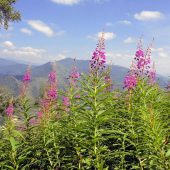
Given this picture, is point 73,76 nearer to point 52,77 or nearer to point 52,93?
point 52,93

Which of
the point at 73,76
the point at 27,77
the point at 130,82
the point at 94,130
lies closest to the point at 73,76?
the point at 73,76

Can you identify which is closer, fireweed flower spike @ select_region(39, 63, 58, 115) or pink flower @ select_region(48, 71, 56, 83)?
fireweed flower spike @ select_region(39, 63, 58, 115)

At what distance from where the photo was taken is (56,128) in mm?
6609

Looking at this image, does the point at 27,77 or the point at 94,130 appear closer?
the point at 94,130

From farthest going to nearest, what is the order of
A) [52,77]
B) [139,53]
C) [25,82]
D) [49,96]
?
[139,53]
[25,82]
[52,77]
[49,96]

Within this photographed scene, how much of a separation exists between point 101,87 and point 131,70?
1.88m

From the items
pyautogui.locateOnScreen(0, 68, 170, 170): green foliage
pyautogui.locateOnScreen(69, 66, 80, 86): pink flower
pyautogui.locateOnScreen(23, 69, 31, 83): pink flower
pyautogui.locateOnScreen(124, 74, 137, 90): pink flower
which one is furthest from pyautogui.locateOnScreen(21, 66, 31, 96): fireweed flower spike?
pyautogui.locateOnScreen(124, 74, 137, 90): pink flower

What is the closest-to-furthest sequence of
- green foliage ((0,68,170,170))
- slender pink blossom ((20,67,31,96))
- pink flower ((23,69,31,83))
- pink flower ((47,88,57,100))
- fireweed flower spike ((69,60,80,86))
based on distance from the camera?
green foliage ((0,68,170,170))
fireweed flower spike ((69,60,80,86))
pink flower ((47,88,57,100))
slender pink blossom ((20,67,31,96))
pink flower ((23,69,31,83))

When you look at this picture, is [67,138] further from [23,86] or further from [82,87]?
[23,86]

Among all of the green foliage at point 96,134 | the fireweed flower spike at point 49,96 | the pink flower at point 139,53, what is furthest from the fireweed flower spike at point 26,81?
the pink flower at point 139,53

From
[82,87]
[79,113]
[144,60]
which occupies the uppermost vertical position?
[144,60]

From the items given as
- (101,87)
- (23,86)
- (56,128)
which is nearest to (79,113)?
(56,128)

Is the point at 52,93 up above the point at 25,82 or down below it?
below

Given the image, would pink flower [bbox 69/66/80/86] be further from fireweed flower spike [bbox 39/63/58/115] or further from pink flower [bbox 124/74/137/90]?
pink flower [bbox 124/74/137/90]
